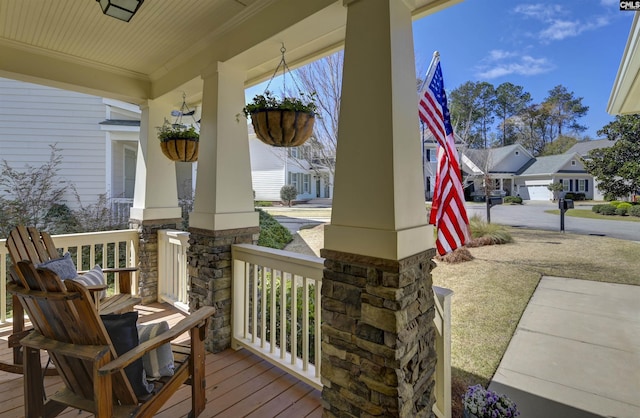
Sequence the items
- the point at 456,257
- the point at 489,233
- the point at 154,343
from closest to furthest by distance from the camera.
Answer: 1. the point at 154,343
2. the point at 456,257
3. the point at 489,233

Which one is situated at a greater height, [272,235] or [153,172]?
[153,172]

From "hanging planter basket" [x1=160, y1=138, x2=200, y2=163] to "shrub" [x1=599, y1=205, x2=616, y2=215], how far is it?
11929 mm

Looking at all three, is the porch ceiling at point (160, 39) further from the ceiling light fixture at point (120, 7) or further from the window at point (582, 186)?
the window at point (582, 186)

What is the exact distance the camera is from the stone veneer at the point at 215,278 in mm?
2816

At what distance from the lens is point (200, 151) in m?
3.03

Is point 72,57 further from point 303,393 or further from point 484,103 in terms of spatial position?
point 484,103

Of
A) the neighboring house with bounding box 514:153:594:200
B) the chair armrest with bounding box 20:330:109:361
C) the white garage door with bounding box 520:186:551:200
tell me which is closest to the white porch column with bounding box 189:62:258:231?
the chair armrest with bounding box 20:330:109:361

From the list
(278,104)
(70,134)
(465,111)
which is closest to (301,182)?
(465,111)

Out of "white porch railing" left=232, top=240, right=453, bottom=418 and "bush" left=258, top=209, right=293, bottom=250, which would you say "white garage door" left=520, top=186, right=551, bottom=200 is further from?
"white porch railing" left=232, top=240, right=453, bottom=418

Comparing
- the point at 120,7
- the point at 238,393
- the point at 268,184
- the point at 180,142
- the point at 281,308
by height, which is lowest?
the point at 238,393

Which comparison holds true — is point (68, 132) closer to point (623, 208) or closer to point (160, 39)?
point (160, 39)

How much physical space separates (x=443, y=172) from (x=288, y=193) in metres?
10.6

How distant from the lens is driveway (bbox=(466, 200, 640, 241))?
826 cm

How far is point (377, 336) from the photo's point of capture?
1.58 metres
